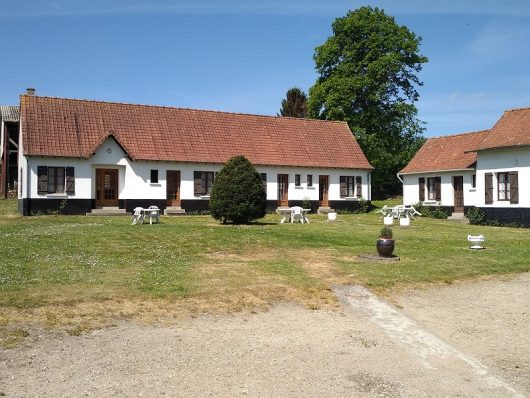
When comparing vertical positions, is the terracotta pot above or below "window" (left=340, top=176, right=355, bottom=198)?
below

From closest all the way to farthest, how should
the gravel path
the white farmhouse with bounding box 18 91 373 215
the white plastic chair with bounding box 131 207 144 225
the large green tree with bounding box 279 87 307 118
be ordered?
the gravel path → the white plastic chair with bounding box 131 207 144 225 → the white farmhouse with bounding box 18 91 373 215 → the large green tree with bounding box 279 87 307 118

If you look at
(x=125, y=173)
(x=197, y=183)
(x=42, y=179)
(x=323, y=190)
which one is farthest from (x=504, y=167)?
(x=42, y=179)

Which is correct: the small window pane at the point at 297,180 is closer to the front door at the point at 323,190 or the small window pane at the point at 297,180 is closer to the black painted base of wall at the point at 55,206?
the front door at the point at 323,190

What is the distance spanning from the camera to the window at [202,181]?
97.9 ft

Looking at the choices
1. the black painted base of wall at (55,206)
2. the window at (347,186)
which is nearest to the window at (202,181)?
the black painted base of wall at (55,206)

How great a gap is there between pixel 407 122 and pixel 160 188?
22716mm

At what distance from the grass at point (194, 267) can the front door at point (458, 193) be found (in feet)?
38.1

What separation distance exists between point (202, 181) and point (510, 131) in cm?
1679

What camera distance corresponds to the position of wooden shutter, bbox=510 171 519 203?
2580 centimetres

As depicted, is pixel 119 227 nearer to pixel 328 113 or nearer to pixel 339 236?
pixel 339 236

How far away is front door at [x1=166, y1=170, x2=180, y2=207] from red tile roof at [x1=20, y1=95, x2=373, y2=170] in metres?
0.98

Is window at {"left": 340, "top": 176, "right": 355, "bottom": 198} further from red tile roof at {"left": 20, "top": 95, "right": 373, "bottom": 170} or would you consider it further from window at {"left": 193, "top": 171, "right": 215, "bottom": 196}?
window at {"left": 193, "top": 171, "right": 215, "bottom": 196}

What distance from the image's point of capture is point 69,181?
26812mm

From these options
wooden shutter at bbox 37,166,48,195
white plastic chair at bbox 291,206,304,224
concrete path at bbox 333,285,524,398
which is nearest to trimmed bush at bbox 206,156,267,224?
white plastic chair at bbox 291,206,304,224
